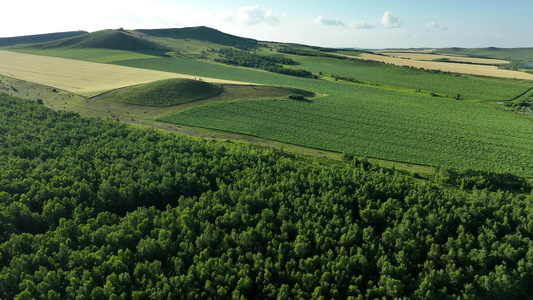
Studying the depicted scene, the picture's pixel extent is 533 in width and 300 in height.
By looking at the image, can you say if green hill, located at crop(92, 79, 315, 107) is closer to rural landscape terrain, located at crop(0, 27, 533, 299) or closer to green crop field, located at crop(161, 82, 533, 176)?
green crop field, located at crop(161, 82, 533, 176)

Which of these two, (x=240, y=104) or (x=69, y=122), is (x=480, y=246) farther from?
(x=69, y=122)

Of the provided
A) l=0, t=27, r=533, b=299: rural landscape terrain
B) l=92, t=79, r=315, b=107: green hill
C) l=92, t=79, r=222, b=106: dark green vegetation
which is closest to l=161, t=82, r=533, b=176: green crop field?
l=0, t=27, r=533, b=299: rural landscape terrain

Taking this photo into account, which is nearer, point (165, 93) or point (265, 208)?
point (265, 208)

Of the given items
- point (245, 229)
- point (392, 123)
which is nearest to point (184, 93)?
point (392, 123)

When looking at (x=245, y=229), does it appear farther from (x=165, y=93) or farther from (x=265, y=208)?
(x=165, y=93)

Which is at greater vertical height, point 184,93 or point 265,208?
point 184,93

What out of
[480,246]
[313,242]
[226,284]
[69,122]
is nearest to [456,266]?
[480,246]

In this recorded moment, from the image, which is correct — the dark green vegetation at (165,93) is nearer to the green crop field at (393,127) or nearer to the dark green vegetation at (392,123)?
the dark green vegetation at (392,123)
